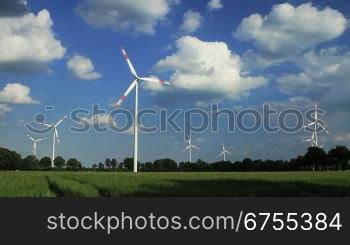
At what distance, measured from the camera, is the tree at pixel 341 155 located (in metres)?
177

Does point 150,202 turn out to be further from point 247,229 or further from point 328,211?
point 328,211

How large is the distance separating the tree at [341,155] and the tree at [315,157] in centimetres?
657

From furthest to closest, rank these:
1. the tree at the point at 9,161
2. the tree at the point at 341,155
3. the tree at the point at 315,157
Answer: the tree at the point at 9,161 → the tree at the point at 341,155 → the tree at the point at 315,157

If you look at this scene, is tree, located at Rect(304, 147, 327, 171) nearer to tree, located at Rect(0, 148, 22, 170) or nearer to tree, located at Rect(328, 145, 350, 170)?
tree, located at Rect(328, 145, 350, 170)

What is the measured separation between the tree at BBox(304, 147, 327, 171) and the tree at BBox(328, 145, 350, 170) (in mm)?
6572

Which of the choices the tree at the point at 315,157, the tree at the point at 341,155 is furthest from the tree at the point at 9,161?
the tree at the point at 341,155

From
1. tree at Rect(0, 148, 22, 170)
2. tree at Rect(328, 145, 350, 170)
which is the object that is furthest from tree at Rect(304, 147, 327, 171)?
tree at Rect(0, 148, 22, 170)

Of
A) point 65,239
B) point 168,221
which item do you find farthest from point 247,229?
point 65,239

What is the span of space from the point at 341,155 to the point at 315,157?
15909 mm

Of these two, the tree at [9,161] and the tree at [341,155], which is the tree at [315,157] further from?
the tree at [9,161]

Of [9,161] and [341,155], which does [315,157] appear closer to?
[341,155]

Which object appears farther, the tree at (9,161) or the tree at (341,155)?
the tree at (9,161)

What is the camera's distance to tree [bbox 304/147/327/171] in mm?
169250

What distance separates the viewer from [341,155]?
18025cm
